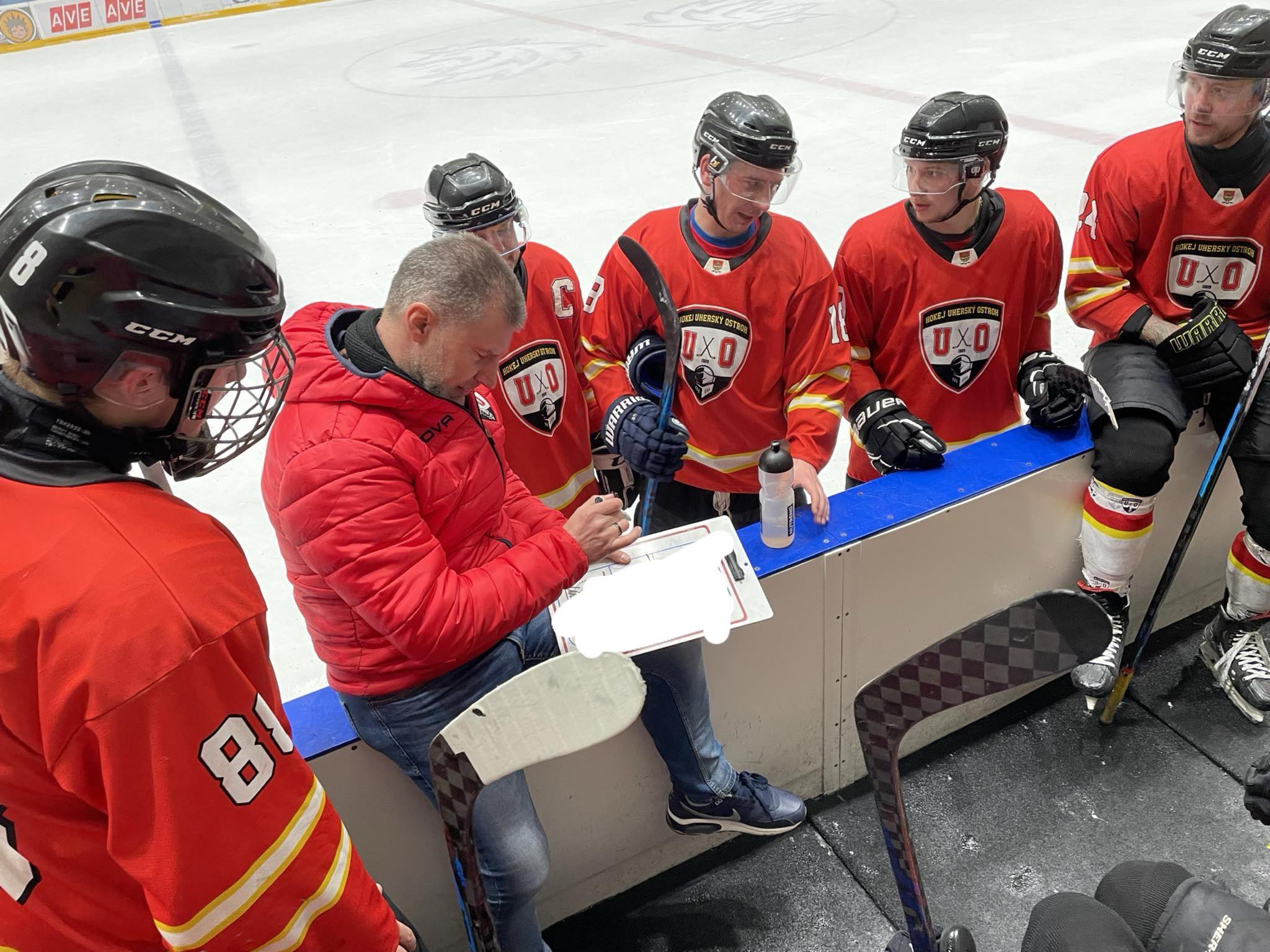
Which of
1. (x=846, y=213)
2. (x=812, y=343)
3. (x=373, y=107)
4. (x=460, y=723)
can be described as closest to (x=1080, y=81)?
(x=846, y=213)

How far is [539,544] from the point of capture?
136 centimetres

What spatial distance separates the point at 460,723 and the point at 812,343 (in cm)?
129

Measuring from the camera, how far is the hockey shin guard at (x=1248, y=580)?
2.04 metres

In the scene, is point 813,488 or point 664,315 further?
point 664,315

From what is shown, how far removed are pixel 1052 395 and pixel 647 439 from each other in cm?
86

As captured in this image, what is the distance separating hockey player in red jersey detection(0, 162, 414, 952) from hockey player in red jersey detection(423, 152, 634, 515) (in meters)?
1.03

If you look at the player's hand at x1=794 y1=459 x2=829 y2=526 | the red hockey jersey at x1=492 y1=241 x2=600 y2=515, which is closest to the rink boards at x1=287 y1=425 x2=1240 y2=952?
the player's hand at x1=794 y1=459 x2=829 y2=526

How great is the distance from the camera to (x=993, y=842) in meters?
1.89

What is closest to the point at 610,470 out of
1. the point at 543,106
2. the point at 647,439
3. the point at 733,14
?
the point at 647,439

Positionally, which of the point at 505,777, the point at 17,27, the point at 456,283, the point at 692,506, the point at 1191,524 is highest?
the point at 456,283

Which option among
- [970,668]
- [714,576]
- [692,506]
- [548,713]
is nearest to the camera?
[548,713]

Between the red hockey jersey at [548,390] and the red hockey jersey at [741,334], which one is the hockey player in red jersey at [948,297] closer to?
the red hockey jersey at [741,334]

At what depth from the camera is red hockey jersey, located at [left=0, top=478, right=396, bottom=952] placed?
Answer: 77 centimetres

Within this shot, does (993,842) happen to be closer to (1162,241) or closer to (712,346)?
(712,346)
